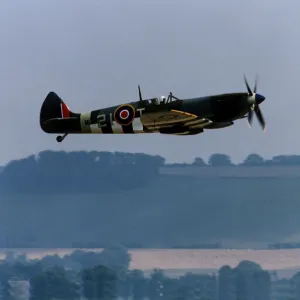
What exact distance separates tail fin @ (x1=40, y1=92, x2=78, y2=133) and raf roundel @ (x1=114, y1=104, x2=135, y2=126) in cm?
91

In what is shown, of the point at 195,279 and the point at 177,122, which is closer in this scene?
the point at 177,122

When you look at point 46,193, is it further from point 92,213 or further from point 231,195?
point 231,195

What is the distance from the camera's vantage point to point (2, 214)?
123 feet

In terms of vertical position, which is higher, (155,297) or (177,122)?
(177,122)

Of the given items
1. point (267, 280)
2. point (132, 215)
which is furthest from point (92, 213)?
point (267, 280)

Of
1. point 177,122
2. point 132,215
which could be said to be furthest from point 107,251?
point 177,122

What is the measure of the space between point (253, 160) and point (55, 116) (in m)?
5.05

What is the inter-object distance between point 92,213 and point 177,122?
526 cm

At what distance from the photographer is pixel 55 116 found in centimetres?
3344

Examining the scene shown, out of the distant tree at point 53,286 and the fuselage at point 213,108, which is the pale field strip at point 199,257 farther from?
the fuselage at point 213,108

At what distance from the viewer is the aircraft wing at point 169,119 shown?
31.8 m

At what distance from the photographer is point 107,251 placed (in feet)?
118

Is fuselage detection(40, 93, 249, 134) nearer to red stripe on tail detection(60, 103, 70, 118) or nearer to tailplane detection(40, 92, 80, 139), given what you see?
tailplane detection(40, 92, 80, 139)

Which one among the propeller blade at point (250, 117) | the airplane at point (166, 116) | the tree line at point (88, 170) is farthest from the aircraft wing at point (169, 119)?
the tree line at point (88, 170)
